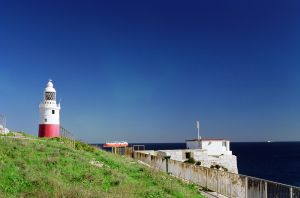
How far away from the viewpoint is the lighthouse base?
39.2 m

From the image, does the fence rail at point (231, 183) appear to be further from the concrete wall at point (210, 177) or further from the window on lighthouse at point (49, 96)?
the window on lighthouse at point (49, 96)

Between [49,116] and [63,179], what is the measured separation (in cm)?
2538

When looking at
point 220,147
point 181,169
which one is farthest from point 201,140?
point 181,169

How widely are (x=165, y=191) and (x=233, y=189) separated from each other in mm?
4135

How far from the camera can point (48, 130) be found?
39.4 m

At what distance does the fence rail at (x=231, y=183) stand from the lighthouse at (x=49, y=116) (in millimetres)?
17497

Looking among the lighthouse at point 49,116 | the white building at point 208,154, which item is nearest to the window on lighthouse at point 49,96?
the lighthouse at point 49,116

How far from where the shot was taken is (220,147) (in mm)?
56938

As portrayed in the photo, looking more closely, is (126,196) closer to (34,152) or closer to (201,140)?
(34,152)

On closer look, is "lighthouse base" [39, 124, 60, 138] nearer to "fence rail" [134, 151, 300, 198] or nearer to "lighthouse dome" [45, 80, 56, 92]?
"lighthouse dome" [45, 80, 56, 92]

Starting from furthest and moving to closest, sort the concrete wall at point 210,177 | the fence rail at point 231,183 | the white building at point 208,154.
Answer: the white building at point 208,154
the concrete wall at point 210,177
the fence rail at point 231,183

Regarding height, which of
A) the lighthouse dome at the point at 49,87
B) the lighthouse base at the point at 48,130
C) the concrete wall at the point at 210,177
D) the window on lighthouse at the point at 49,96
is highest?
the lighthouse dome at the point at 49,87

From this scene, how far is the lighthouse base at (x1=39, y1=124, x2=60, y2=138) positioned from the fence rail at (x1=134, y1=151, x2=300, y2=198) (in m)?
17.1

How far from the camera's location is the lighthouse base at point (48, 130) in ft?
129
